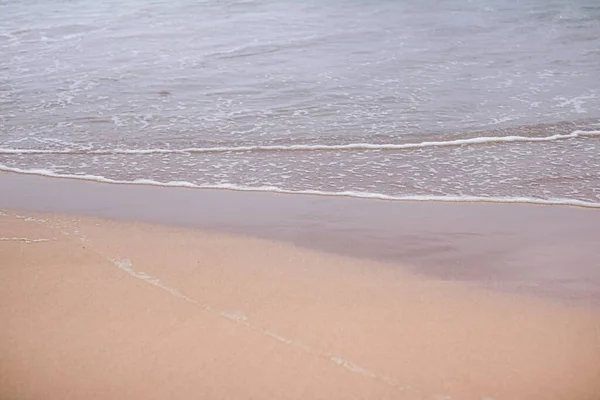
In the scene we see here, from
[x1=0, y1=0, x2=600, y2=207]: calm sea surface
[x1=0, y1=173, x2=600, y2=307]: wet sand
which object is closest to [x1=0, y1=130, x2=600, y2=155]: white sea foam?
[x1=0, y1=0, x2=600, y2=207]: calm sea surface

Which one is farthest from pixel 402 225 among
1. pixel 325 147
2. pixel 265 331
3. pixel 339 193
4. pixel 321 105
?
pixel 321 105

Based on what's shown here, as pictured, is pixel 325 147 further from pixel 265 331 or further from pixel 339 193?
pixel 265 331

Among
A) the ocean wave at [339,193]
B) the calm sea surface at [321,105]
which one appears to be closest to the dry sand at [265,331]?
the ocean wave at [339,193]

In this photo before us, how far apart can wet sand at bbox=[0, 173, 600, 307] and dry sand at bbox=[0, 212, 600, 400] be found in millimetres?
199

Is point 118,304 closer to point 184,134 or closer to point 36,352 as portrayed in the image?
point 36,352

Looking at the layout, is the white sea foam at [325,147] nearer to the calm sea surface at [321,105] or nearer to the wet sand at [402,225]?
the calm sea surface at [321,105]

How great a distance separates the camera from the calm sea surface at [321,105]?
4582 mm

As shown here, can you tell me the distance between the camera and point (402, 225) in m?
3.72

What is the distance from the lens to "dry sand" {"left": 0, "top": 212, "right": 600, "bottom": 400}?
2357 millimetres

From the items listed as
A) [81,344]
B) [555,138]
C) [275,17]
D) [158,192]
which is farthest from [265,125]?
[275,17]

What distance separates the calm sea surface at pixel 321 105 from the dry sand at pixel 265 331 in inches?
48.5

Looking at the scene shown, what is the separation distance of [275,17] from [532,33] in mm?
4544

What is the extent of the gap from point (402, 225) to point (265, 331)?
136cm

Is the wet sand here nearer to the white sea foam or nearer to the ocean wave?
the ocean wave
